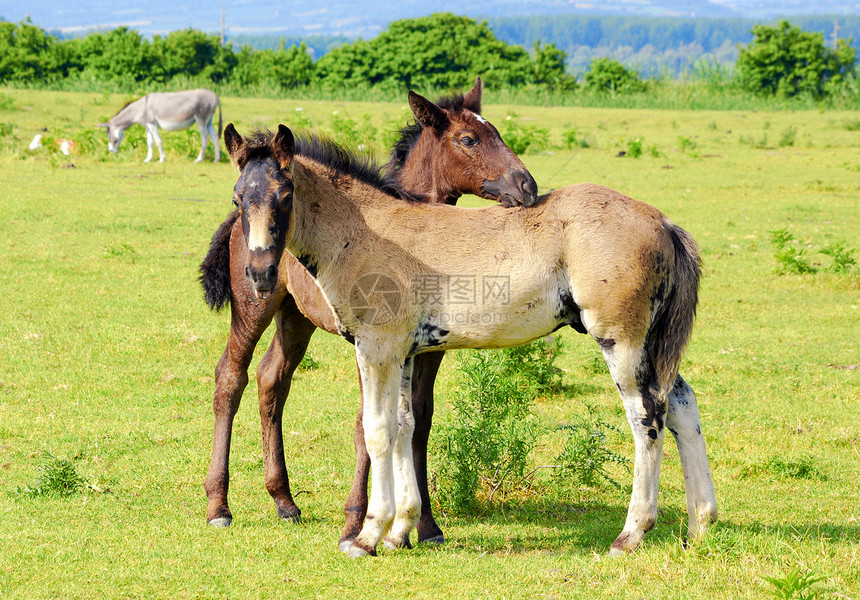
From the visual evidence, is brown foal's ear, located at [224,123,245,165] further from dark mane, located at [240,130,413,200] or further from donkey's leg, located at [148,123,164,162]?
donkey's leg, located at [148,123,164,162]

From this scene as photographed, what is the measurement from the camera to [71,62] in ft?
139

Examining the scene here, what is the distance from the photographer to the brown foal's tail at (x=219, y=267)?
6500mm

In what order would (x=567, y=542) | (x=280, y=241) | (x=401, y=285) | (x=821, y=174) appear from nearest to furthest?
(x=280, y=241) → (x=401, y=285) → (x=567, y=542) → (x=821, y=174)

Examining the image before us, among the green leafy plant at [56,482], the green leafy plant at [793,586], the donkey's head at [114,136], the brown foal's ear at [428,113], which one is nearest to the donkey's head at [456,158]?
the brown foal's ear at [428,113]

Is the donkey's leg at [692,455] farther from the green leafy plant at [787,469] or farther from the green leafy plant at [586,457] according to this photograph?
the green leafy plant at [787,469]

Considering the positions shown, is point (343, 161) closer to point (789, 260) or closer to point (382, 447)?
point (382, 447)

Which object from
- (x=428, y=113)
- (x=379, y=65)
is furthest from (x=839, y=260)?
(x=379, y=65)

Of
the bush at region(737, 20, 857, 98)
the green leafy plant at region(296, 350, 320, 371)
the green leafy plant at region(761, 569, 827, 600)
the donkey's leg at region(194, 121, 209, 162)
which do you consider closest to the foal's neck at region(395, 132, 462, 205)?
the green leafy plant at region(761, 569, 827, 600)

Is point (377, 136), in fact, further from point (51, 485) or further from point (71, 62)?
point (71, 62)

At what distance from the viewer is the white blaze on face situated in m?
4.76

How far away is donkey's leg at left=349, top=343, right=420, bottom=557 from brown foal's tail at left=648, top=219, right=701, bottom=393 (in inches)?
57.6

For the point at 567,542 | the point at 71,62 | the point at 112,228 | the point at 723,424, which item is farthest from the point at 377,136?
the point at 71,62

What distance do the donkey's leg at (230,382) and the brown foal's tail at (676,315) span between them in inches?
98.5

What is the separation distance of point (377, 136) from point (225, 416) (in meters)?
19.1
